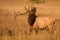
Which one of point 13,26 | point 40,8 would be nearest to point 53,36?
point 13,26

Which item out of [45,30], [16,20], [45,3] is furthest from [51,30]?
[45,3]

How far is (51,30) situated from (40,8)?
149 cm

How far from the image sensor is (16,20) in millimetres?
5035

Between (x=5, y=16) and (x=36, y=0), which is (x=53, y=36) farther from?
(x=36, y=0)

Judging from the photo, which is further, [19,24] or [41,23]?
[19,24]

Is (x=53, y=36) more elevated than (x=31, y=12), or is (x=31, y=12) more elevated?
(x=31, y=12)

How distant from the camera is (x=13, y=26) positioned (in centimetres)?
468

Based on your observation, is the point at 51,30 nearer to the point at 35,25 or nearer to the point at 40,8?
the point at 35,25

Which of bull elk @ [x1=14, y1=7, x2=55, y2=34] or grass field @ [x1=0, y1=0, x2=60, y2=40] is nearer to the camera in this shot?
grass field @ [x1=0, y1=0, x2=60, y2=40]

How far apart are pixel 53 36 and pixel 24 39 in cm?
48

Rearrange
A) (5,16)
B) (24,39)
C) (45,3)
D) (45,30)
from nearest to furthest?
(24,39)
(45,30)
(5,16)
(45,3)

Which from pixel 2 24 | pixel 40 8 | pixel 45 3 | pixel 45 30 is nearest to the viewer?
pixel 45 30

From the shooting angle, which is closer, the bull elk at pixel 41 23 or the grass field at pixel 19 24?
the grass field at pixel 19 24

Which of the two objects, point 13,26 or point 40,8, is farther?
point 40,8
